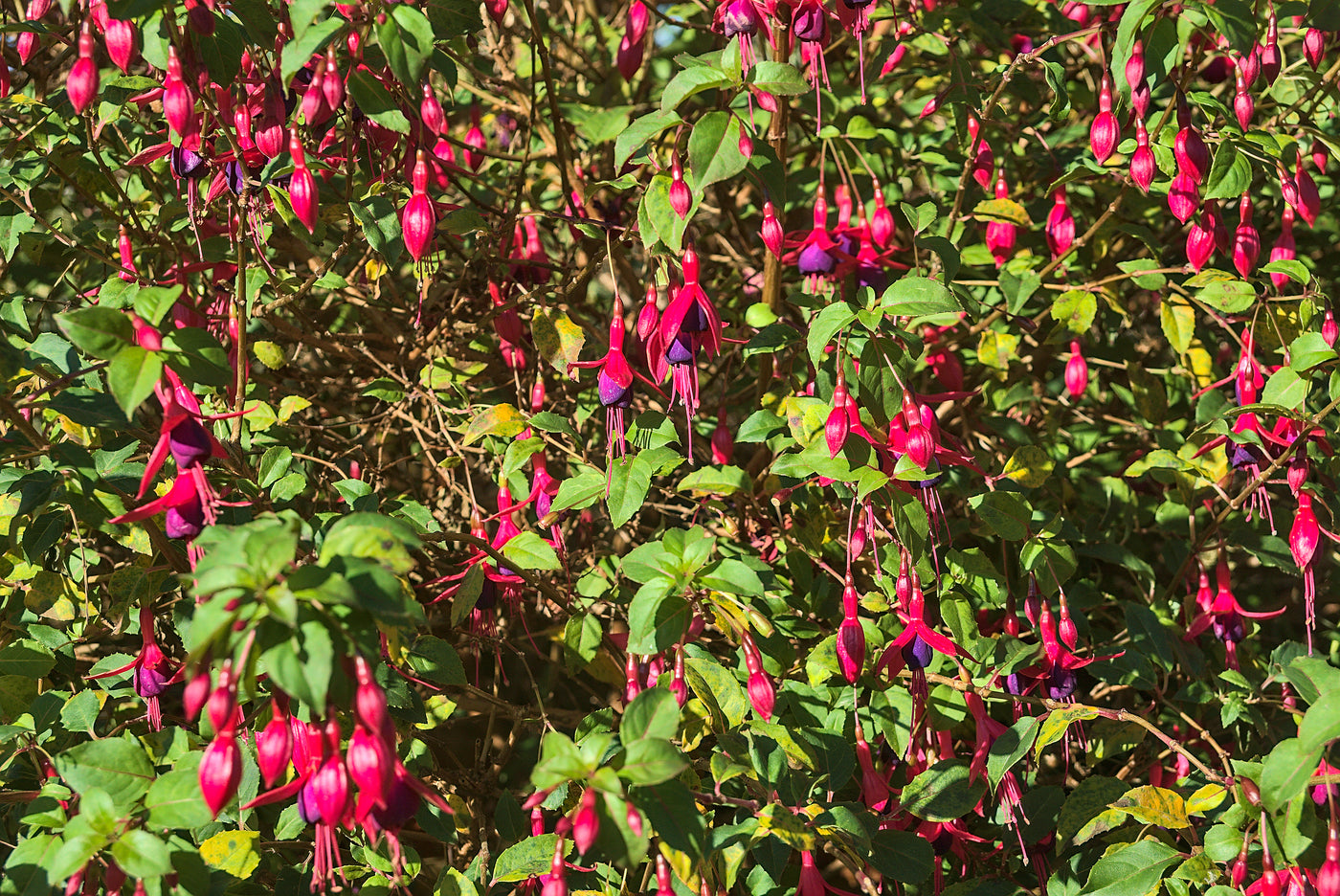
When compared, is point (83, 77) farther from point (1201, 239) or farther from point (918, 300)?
point (1201, 239)

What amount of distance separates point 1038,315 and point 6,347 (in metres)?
1.29

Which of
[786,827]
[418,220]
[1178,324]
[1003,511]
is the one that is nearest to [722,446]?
[1003,511]

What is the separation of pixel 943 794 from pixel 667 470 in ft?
1.41

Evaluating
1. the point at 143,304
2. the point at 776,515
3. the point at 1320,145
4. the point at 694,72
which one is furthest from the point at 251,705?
the point at 1320,145

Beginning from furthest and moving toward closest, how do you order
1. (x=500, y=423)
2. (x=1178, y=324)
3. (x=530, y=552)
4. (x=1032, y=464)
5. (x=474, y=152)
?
(x=474, y=152)
(x=1178, y=324)
(x=1032, y=464)
(x=500, y=423)
(x=530, y=552)

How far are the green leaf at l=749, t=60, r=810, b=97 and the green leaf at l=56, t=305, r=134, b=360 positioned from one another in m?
0.55

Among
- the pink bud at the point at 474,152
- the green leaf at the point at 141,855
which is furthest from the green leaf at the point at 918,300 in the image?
the pink bud at the point at 474,152

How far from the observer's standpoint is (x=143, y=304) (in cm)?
82

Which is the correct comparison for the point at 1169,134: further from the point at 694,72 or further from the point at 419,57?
the point at 419,57

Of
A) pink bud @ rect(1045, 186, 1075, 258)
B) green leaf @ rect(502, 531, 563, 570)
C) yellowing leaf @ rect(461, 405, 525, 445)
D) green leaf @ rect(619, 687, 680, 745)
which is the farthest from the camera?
pink bud @ rect(1045, 186, 1075, 258)

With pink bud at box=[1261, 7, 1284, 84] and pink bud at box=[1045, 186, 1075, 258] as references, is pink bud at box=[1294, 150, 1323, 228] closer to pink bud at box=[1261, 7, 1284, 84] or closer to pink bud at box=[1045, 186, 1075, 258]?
pink bud at box=[1261, 7, 1284, 84]

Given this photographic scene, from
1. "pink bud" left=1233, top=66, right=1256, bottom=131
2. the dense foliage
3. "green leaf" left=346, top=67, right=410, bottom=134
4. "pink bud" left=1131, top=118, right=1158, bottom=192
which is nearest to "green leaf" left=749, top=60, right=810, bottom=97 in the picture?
the dense foliage

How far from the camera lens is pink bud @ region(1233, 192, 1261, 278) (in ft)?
4.45

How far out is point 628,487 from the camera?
111cm
